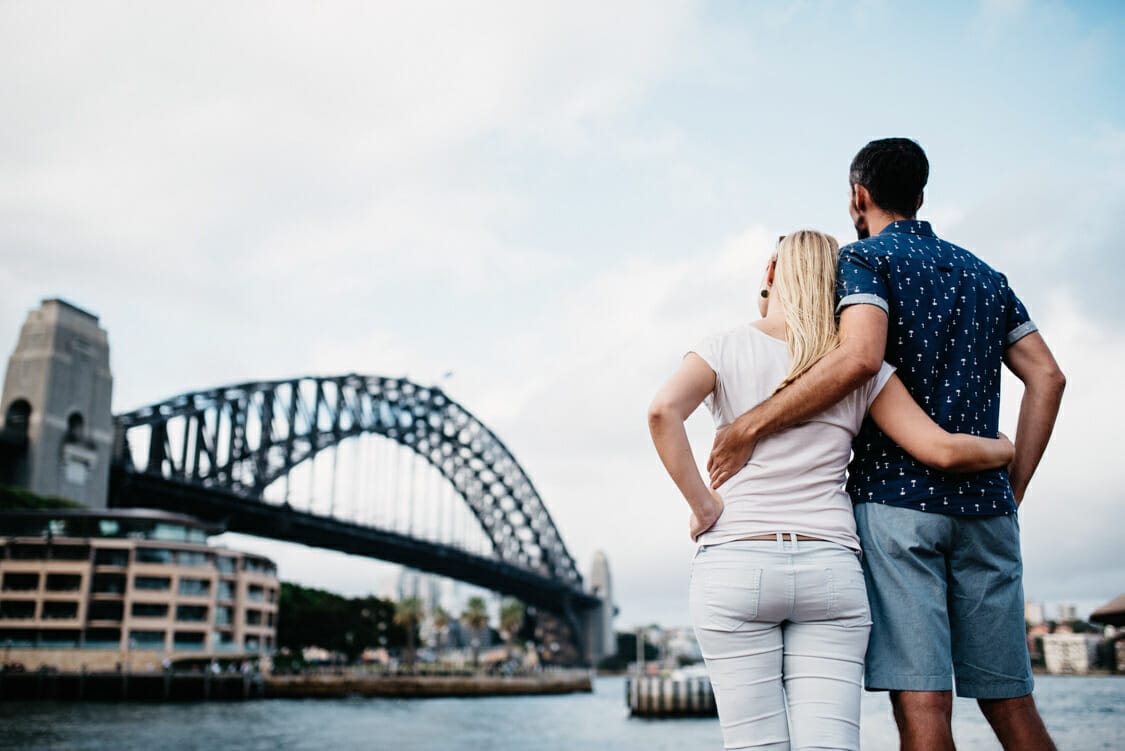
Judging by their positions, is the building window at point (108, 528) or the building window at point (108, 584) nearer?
the building window at point (108, 528)

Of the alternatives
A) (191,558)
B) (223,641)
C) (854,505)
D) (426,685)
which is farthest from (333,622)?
(854,505)

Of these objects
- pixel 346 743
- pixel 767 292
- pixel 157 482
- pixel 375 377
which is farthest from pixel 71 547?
pixel 767 292

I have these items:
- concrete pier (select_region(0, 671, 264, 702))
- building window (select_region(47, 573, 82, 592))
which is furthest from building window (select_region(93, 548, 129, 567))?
concrete pier (select_region(0, 671, 264, 702))

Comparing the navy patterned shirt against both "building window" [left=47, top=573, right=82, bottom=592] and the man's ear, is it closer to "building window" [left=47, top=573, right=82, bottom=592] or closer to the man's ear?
the man's ear

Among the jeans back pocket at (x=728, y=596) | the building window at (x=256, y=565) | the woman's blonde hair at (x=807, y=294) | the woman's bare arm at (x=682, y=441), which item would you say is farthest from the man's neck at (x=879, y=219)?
the building window at (x=256, y=565)

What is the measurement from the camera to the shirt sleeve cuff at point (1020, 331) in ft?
8.52

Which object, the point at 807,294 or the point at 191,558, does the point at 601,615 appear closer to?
the point at 191,558

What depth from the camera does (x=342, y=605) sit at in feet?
244

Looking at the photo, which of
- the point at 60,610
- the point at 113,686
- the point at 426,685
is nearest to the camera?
the point at 113,686

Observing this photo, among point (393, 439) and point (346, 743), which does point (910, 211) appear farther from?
point (393, 439)

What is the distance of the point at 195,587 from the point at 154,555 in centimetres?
258

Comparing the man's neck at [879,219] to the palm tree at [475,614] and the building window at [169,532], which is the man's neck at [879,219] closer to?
the building window at [169,532]

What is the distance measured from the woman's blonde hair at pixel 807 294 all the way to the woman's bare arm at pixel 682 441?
0.21m

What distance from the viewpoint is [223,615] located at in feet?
168
